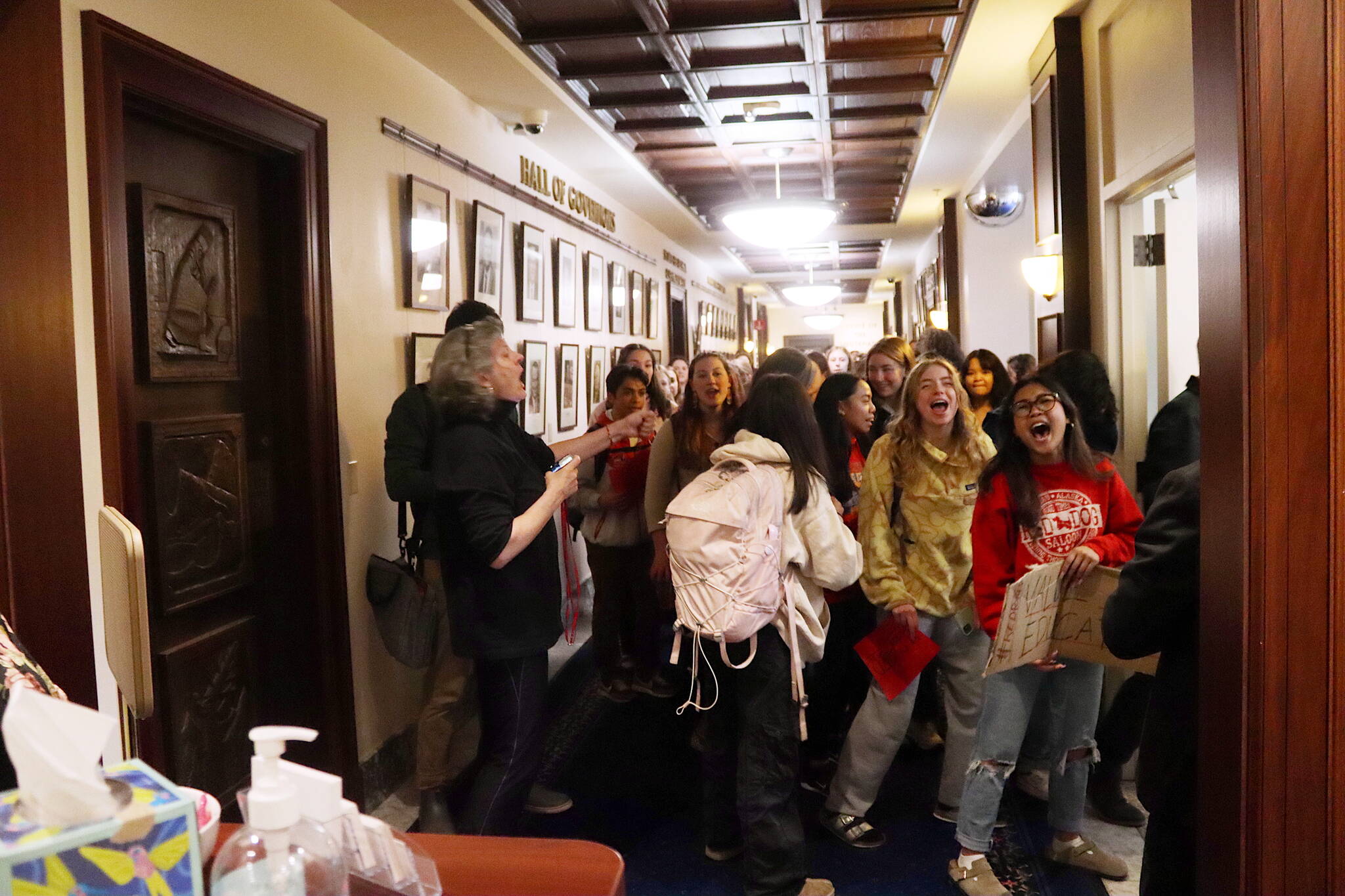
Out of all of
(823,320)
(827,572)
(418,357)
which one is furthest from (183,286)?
(823,320)

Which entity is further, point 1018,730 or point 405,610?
point 405,610

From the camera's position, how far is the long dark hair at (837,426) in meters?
3.96

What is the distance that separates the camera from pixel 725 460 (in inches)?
119

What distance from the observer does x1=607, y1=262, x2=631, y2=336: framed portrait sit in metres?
8.29

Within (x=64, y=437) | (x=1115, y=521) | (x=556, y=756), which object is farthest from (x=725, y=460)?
(x=556, y=756)

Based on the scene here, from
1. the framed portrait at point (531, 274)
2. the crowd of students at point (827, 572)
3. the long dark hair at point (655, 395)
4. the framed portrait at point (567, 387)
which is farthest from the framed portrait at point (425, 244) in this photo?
the framed portrait at point (567, 387)

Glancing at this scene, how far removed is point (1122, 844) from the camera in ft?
11.3

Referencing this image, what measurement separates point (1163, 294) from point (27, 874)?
4.51 m

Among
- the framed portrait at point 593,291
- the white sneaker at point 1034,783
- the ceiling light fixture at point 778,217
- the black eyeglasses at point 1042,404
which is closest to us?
the black eyeglasses at point 1042,404

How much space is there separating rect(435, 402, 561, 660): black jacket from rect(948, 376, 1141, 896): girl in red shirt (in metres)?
1.32

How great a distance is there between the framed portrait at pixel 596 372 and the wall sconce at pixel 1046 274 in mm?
3220

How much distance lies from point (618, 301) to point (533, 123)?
292 centimetres

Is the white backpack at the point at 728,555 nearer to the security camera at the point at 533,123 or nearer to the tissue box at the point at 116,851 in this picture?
the tissue box at the point at 116,851

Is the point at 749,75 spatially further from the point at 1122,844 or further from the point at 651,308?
the point at 651,308
